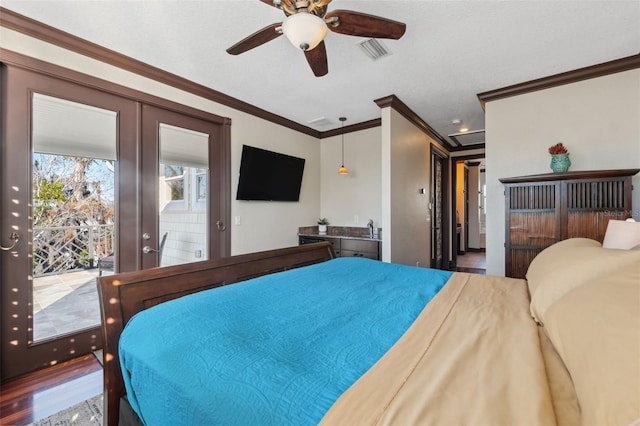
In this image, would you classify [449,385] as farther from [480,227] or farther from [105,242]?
[480,227]

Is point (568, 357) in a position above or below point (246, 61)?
below

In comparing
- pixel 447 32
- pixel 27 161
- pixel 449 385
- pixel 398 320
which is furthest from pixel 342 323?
pixel 27 161

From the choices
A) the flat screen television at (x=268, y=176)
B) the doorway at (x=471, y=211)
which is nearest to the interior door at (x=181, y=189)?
the flat screen television at (x=268, y=176)

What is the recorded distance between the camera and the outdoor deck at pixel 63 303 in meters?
2.26

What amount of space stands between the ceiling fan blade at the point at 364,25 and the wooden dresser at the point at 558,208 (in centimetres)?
201

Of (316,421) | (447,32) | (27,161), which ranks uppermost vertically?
(447,32)

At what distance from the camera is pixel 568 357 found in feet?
2.46

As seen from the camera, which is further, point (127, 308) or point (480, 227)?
point (480, 227)

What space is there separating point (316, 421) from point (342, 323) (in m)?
0.54

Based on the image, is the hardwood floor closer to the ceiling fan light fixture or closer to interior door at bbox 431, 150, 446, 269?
the ceiling fan light fixture

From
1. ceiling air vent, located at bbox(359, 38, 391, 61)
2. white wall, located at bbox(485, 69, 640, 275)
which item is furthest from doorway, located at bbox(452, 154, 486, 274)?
ceiling air vent, located at bbox(359, 38, 391, 61)

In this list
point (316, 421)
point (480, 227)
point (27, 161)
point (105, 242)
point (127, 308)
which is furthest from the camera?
point (480, 227)

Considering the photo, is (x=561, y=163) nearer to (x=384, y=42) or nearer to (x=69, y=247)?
(x=384, y=42)

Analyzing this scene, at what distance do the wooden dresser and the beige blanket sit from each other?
2062mm
